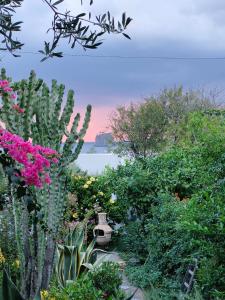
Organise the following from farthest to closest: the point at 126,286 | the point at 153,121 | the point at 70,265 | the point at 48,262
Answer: the point at 153,121 < the point at 126,286 < the point at 70,265 < the point at 48,262

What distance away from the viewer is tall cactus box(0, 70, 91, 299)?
18.2 feet

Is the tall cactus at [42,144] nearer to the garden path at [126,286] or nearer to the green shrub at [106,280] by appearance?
the green shrub at [106,280]

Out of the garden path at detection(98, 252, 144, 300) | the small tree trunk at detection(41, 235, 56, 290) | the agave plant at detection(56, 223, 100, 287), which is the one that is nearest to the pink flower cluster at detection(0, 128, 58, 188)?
the small tree trunk at detection(41, 235, 56, 290)

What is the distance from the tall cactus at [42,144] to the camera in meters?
5.55

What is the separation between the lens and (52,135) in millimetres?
5836

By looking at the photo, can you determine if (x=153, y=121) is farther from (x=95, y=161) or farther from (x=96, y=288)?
(x=96, y=288)

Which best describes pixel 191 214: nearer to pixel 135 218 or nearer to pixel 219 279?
pixel 219 279

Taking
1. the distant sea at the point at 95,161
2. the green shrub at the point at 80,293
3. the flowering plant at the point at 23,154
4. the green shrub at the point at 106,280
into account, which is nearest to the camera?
the flowering plant at the point at 23,154

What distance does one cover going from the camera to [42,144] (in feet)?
19.3

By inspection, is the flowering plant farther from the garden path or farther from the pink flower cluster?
the garden path

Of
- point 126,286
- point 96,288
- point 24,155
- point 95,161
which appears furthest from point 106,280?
point 95,161

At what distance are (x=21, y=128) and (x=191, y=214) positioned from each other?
2356mm

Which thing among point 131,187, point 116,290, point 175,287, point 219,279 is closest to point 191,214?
point 219,279

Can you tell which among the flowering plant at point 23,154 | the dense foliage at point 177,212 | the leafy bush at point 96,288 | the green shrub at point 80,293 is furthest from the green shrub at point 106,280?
the flowering plant at point 23,154
